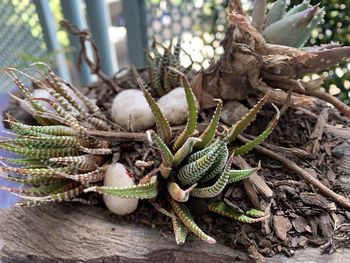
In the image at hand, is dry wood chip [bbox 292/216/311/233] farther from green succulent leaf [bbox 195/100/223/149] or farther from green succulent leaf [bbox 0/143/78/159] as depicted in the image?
green succulent leaf [bbox 0/143/78/159]

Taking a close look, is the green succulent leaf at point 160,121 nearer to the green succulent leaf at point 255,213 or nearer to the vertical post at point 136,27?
the green succulent leaf at point 255,213

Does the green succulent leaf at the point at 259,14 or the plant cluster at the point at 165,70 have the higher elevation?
the green succulent leaf at the point at 259,14

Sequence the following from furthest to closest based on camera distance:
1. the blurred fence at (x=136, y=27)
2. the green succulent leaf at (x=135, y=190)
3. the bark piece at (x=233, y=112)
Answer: the blurred fence at (x=136, y=27) < the bark piece at (x=233, y=112) < the green succulent leaf at (x=135, y=190)

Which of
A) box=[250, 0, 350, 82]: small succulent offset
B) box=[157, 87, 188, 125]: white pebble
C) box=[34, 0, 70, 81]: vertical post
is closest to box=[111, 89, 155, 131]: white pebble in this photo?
box=[157, 87, 188, 125]: white pebble

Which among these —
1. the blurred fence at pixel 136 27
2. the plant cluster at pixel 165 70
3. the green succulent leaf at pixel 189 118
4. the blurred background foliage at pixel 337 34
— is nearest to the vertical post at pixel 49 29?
the blurred fence at pixel 136 27

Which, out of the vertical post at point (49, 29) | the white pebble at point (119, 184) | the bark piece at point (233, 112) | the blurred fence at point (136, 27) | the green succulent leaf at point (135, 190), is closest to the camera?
the green succulent leaf at point (135, 190)

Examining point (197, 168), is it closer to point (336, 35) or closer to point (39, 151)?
point (39, 151)

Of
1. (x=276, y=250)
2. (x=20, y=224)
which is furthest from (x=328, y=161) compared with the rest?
(x=20, y=224)
